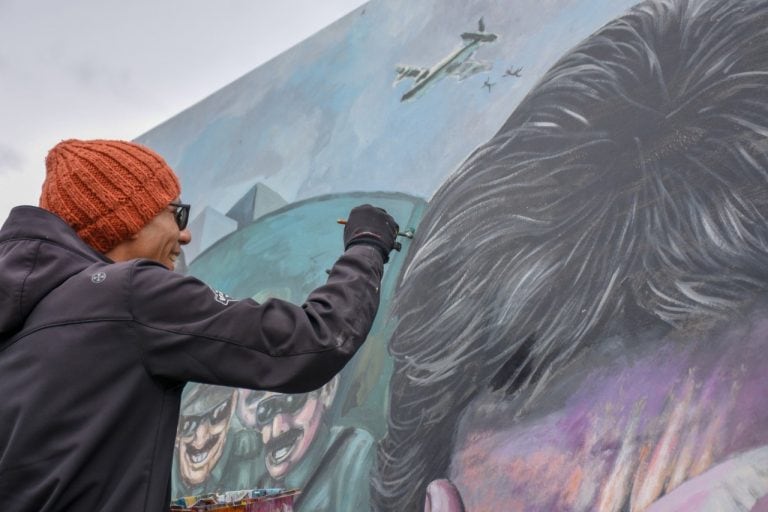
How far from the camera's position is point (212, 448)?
3348mm

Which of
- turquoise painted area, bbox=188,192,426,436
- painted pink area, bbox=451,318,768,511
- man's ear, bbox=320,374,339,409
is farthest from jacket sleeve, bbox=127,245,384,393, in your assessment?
man's ear, bbox=320,374,339,409

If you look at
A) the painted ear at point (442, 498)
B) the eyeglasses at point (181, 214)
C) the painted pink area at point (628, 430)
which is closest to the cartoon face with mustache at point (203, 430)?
the painted ear at point (442, 498)

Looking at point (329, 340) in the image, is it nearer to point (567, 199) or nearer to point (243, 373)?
point (243, 373)

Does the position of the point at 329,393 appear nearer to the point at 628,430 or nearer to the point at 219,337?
the point at 628,430

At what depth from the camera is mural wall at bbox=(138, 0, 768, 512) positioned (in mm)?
1770

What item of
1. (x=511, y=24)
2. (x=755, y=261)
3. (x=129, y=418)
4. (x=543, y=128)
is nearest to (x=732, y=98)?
(x=755, y=261)

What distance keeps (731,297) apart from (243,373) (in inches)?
41.5

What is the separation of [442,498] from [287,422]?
96 centimetres

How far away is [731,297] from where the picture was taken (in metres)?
1.75

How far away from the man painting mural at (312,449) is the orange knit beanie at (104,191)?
1261 mm

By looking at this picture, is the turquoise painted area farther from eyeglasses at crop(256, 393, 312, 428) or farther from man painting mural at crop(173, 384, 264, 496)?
man painting mural at crop(173, 384, 264, 496)

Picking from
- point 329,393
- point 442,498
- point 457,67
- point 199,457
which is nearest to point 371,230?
point 442,498

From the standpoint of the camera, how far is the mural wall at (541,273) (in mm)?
1770

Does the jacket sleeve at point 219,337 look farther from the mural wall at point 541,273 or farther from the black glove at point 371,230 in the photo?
the mural wall at point 541,273
